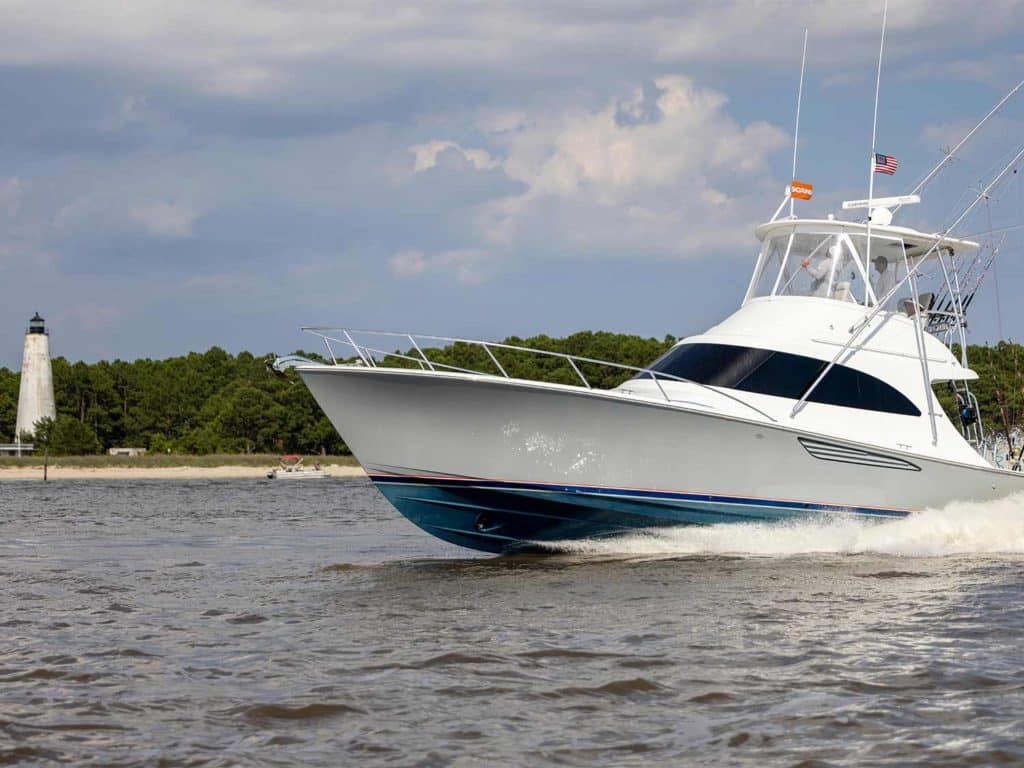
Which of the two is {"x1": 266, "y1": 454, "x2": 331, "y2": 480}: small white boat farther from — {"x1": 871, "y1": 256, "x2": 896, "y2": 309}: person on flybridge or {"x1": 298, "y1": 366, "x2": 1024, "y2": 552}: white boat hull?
{"x1": 298, "y1": 366, "x2": 1024, "y2": 552}: white boat hull

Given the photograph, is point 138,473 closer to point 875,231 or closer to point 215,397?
point 215,397

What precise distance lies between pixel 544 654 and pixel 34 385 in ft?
240

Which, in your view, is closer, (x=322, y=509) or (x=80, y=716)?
(x=80, y=716)

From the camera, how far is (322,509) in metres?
31.3

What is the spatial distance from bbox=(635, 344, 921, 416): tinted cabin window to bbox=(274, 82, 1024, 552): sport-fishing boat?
0.06 feet

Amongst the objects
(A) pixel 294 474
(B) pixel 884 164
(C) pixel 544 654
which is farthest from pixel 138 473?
(C) pixel 544 654

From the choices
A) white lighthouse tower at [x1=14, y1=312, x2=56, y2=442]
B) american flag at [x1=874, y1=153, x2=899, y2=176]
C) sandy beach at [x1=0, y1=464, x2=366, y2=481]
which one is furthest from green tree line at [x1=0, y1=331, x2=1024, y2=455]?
american flag at [x1=874, y1=153, x2=899, y2=176]

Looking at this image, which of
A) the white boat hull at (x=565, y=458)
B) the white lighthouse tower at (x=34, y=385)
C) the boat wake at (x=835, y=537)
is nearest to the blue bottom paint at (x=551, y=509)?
the white boat hull at (x=565, y=458)

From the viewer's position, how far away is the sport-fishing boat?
13.5 m

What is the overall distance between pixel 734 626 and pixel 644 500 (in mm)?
4115

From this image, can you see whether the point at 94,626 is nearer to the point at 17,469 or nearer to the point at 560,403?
the point at 560,403

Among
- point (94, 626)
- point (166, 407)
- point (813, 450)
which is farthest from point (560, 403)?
point (166, 407)

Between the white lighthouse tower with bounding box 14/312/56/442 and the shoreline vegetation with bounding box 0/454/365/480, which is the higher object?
the white lighthouse tower with bounding box 14/312/56/442

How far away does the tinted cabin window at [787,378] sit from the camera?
47.1 ft
